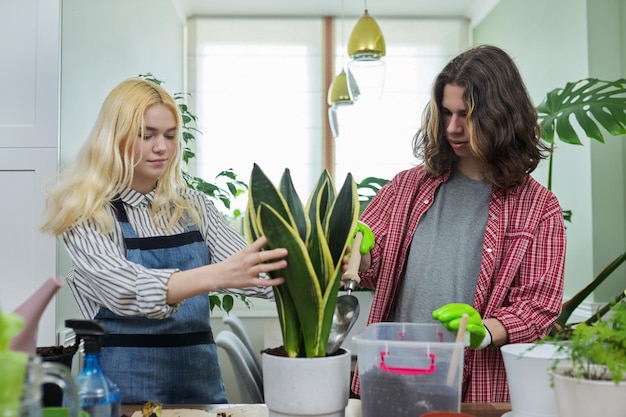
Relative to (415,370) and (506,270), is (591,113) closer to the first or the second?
(506,270)

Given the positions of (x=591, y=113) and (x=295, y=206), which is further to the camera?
(x=591, y=113)

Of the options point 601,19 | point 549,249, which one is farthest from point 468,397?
point 601,19

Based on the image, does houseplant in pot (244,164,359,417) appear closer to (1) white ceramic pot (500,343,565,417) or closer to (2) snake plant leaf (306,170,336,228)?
(2) snake plant leaf (306,170,336,228)

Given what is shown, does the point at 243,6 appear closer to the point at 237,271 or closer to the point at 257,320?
the point at 257,320

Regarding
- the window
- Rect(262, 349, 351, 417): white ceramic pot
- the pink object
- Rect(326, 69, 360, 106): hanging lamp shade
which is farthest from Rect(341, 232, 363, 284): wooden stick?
the window

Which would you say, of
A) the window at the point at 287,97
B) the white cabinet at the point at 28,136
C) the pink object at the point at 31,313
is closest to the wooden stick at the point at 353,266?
the pink object at the point at 31,313

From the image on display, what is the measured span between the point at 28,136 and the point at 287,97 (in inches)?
162

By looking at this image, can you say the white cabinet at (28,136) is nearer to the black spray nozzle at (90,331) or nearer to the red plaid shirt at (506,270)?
the red plaid shirt at (506,270)

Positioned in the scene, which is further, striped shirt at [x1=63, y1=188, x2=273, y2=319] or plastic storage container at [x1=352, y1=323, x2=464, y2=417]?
striped shirt at [x1=63, y1=188, x2=273, y2=319]

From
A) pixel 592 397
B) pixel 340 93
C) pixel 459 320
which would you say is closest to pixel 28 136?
pixel 459 320

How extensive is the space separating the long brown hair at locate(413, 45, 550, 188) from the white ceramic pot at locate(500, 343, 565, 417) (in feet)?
2.18

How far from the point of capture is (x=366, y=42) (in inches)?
129

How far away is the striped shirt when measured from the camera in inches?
51.8

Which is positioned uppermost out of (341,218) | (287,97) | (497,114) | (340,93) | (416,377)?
(287,97)
